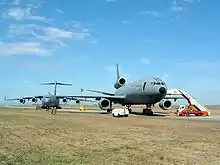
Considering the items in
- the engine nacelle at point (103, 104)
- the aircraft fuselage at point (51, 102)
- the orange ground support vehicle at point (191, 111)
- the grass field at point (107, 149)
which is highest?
the aircraft fuselage at point (51, 102)

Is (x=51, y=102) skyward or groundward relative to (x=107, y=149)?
skyward

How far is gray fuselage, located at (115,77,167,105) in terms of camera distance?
5472 cm

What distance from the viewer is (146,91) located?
56781 millimetres

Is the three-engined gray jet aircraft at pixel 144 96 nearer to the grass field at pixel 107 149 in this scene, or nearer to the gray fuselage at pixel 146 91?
the gray fuselage at pixel 146 91

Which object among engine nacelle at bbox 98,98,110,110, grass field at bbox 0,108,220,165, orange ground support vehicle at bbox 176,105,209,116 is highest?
engine nacelle at bbox 98,98,110,110

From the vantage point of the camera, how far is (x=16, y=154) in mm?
15898

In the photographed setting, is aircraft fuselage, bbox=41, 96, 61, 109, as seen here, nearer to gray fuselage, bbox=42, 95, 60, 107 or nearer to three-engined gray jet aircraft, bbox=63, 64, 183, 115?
gray fuselage, bbox=42, 95, 60, 107

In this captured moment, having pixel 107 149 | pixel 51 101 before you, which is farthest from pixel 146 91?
pixel 51 101

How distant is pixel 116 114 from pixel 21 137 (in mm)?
28856

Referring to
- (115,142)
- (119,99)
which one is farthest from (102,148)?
(119,99)

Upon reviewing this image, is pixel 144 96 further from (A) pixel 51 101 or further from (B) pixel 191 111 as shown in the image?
(A) pixel 51 101

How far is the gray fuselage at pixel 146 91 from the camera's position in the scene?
180ft

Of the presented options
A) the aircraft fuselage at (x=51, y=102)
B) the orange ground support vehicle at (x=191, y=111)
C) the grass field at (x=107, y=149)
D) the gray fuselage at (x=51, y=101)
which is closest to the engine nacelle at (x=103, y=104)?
the orange ground support vehicle at (x=191, y=111)

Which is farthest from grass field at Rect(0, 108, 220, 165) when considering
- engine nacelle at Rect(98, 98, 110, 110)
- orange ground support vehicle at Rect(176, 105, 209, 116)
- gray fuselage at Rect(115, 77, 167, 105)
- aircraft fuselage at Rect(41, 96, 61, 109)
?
aircraft fuselage at Rect(41, 96, 61, 109)
